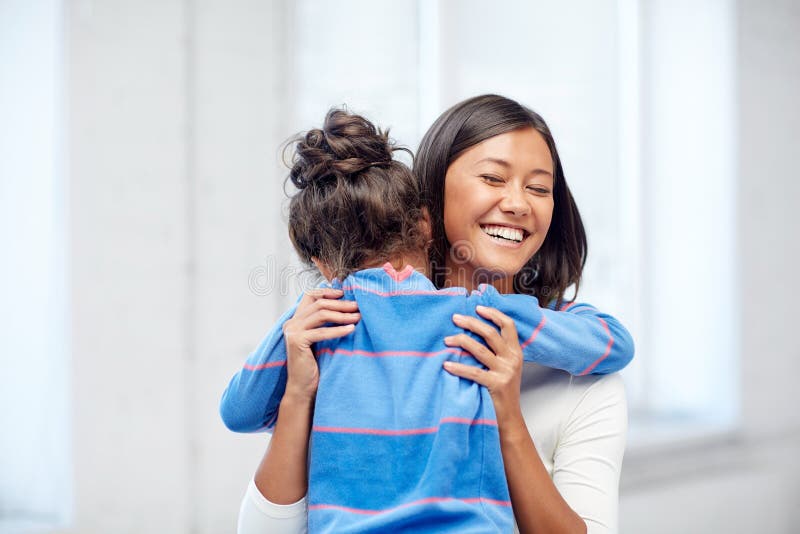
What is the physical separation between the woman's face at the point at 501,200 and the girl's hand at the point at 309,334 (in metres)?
0.25

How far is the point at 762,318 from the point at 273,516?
7.63 feet

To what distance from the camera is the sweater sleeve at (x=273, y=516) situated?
0.93 meters

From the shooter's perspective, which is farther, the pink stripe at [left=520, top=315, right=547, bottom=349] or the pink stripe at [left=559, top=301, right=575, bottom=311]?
the pink stripe at [left=559, top=301, right=575, bottom=311]

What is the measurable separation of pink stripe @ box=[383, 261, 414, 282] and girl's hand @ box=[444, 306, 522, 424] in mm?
86

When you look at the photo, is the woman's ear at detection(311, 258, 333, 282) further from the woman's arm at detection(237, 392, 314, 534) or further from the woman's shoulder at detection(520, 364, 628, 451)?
the woman's shoulder at detection(520, 364, 628, 451)

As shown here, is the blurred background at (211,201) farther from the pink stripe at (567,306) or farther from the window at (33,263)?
the pink stripe at (567,306)

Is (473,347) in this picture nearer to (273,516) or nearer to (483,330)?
(483,330)

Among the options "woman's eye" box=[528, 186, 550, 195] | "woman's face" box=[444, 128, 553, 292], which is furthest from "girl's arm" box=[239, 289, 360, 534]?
"woman's eye" box=[528, 186, 550, 195]

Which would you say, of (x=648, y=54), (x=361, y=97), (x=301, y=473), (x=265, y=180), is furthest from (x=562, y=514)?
(x=648, y=54)

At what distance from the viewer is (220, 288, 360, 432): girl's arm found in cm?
90

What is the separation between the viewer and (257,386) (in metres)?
0.91

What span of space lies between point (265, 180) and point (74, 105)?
0.46 m

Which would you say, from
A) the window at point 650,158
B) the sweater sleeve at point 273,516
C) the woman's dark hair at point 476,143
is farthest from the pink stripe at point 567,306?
the window at point 650,158

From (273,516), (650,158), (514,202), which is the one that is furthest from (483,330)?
(650,158)
